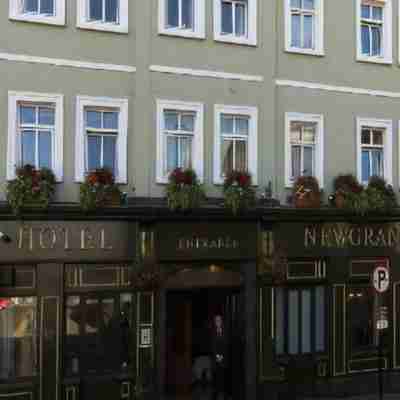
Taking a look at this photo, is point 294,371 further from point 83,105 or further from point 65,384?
point 83,105

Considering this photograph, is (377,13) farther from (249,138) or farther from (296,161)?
(249,138)

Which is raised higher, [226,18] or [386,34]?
[386,34]

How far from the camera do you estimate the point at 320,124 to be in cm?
1970

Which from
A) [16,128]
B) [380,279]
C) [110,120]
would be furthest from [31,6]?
[380,279]

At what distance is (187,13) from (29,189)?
5.49m

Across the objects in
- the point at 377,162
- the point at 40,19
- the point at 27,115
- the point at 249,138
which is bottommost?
the point at 377,162

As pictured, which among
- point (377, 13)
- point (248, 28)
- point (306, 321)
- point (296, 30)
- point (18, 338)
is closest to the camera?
point (18, 338)

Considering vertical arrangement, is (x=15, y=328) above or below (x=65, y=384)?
above

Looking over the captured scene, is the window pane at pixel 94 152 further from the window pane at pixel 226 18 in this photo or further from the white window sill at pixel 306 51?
the white window sill at pixel 306 51

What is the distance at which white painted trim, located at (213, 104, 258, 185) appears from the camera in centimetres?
1836

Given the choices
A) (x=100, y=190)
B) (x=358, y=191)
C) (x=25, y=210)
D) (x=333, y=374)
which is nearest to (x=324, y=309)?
Result: (x=333, y=374)

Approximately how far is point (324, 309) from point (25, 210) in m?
7.56

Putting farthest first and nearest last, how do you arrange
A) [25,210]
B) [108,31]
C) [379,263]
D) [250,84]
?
1. [379,263]
2. [250,84]
3. [108,31]
4. [25,210]

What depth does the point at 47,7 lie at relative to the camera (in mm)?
16906
